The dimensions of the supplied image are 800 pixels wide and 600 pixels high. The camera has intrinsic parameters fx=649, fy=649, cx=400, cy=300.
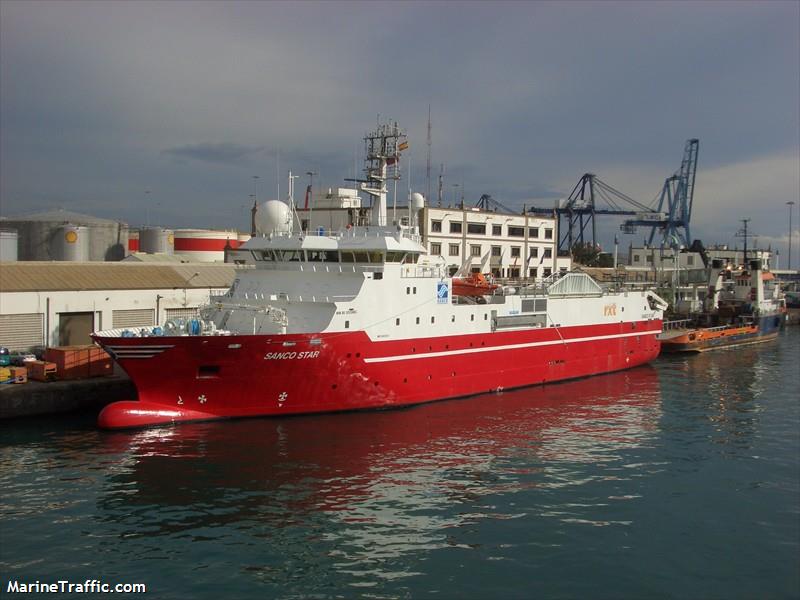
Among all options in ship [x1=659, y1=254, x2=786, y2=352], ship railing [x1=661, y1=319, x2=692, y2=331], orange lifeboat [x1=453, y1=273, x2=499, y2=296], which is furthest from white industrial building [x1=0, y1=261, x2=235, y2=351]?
ship railing [x1=661, y1=319, x2=692, y2=331]

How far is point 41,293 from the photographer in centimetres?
2470

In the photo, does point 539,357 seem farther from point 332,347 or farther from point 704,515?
point 704,515

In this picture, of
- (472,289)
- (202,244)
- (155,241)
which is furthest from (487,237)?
(472,289)

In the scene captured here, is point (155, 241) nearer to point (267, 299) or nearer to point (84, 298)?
point (84, 298)

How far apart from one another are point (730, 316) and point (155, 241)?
4379cm

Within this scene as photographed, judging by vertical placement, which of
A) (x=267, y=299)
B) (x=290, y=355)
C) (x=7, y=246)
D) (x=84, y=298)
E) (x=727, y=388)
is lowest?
(x=727, y=388)

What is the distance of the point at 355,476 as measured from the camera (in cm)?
1556

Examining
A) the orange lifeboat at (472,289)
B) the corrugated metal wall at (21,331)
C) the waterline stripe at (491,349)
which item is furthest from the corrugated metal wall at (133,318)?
the orange lifeboat at (472,289)

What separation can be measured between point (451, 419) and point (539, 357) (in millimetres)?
7623

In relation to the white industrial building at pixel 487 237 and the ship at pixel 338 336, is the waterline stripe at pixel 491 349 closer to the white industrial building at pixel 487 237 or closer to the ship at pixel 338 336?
the ship at pixel 338 336

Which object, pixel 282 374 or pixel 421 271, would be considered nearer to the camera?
pixel 282 374

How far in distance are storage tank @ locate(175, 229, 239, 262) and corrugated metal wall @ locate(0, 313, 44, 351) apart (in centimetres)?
2494

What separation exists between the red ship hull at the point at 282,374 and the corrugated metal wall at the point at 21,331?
26.1 feet

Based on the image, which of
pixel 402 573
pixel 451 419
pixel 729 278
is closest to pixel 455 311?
pixel 451 419
